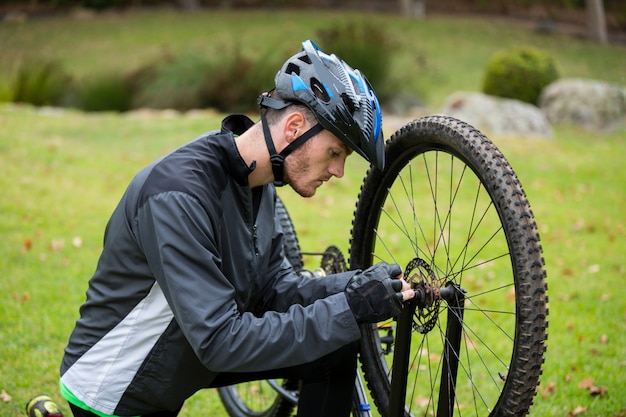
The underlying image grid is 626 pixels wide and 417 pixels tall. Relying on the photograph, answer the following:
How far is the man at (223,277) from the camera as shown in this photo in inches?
93.3

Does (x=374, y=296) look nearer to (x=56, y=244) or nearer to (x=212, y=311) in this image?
(x=212, y=311)

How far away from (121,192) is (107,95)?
7282 millimetres

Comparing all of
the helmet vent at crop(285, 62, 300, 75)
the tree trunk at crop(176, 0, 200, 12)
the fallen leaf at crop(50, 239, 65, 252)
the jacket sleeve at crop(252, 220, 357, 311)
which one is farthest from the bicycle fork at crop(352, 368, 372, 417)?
the tree trunk at crop(176, 0, 200, 12)

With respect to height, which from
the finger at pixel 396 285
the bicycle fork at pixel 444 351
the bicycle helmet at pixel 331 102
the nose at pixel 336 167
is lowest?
the bicycle fork at pixel 444 351

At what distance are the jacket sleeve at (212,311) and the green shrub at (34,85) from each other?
13394 mm

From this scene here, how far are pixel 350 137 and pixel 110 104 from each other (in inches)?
533

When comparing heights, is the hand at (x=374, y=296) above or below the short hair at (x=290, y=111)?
below

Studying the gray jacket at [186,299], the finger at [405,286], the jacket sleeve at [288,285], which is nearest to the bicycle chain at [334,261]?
the jacket sleeve at [288,285]

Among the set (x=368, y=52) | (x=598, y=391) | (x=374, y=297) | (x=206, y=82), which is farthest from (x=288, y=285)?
(x=206, y=82)

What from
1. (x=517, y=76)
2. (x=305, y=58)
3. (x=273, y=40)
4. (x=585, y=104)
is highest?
(x=273, y=40)

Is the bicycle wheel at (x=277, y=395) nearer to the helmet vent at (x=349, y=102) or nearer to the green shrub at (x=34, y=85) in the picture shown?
the helmet vent at (x=349, y=102)

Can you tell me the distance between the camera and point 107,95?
15.4 metres

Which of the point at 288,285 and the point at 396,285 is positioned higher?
the point at 396,285

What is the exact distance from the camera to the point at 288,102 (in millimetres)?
2602
